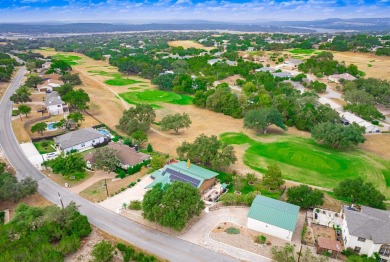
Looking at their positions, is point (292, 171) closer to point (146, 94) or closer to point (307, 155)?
point (307, 155)

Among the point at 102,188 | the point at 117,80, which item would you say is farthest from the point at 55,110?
the point at 117,80

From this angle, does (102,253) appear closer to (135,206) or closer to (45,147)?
(135,206)

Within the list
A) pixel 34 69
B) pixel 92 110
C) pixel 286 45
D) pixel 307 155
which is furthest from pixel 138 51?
pixel 307 155

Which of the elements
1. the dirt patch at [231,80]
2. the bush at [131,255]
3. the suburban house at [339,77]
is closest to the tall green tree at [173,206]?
the bush at [131,255]

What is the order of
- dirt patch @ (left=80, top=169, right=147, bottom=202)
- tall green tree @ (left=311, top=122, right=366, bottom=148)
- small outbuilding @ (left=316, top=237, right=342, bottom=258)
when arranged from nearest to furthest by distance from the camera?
small outbuilding @ (left=316, top=237, right=342, bottom=258) → dirt patch @ (left=80, top=169, right=147, bottom=202) → tall green tree @ (left=311, top=122, right=366, bottom=148)


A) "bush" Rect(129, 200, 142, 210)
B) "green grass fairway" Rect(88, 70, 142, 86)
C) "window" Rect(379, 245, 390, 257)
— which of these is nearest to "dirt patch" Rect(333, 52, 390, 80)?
"green grass fairway" Rect(88, 70, 142, 86)

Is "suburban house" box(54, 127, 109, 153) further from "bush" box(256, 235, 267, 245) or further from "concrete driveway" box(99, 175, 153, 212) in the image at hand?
"bush" box(256, 235, 267, 245)

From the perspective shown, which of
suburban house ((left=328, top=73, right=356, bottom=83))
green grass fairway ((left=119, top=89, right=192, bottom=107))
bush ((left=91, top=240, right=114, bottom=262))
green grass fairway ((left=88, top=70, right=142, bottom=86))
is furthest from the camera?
green grass fairway ((left=88, top=70, right=142, bottom=86))

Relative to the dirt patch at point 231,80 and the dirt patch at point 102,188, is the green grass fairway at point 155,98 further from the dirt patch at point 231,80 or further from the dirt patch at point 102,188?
the dirt patch at point 102,188
